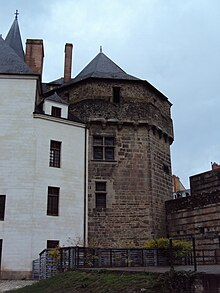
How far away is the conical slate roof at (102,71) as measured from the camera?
70.2ft

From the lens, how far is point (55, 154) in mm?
18641

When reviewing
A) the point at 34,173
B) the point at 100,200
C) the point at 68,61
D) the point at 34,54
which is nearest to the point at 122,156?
the point at 100,200

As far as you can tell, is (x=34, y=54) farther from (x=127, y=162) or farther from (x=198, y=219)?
(x=198, y=219)

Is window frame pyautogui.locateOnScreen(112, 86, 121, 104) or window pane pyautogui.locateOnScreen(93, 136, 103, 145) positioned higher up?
window frame pyautogui.locateOnScreen(112, 86, 121, 104)

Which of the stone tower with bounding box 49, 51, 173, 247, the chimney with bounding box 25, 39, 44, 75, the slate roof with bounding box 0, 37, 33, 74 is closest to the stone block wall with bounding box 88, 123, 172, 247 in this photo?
the stone tower with bounding box 49, 51, 173, 247

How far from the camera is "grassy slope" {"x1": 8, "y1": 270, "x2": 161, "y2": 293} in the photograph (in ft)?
24.9

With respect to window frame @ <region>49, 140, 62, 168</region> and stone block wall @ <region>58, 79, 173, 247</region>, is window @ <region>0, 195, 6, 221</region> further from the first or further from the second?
stone block wall @ <region>58, 79, 173, 247</region>

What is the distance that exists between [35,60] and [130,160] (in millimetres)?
8954

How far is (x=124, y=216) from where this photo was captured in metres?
18.8

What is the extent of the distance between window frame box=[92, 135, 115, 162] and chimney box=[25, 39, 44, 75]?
6.28 m

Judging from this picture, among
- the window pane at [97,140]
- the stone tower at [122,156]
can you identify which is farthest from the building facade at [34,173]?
the stone tower at [122,156]

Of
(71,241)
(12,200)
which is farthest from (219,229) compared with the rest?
(12,200)

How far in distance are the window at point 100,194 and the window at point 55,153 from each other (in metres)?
2.35

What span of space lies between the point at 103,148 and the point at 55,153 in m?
2.65
